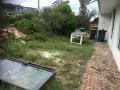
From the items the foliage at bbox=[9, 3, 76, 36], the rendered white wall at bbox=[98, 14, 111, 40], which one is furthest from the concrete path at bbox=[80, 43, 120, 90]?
the rendered white wall at bbox=[98, 14, 111, 40]

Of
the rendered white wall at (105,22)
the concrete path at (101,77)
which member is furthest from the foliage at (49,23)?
the concrete path at (101,77)

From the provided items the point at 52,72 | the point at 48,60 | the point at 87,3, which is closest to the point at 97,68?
the point at 48,60

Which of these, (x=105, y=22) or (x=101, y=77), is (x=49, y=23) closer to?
(x=105, y=22)

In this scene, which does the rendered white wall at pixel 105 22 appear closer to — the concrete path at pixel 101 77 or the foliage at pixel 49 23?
the foliage at pixel 49 23

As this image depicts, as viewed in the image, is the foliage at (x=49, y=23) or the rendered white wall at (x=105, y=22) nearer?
Answer: the foliage at (x=49, y=23)

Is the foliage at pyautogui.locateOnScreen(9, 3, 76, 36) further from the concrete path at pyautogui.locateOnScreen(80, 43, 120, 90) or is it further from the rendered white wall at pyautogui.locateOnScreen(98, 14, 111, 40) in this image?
the concrete path at pyautogui.locateOnScreen(80, 43, 120, 90)

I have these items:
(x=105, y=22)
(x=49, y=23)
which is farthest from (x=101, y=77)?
(x=105, y=22)

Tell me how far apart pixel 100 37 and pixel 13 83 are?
40.4 ft

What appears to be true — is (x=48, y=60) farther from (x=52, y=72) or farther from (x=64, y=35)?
(x=64, y=35)

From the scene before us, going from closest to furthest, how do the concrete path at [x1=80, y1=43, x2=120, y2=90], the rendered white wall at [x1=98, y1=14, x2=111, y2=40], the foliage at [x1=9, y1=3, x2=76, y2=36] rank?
1. the concrete path at [x1=80, y1=43, x2=120, y2=90]
2. the foliage at [x1=9, y1=3, x2=76, y2=36]
3. the rendered white wall at [x1=98, y1=14, x2=111, y2=40]

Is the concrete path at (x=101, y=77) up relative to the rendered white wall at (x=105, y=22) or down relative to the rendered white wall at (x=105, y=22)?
down

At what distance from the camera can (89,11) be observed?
2394 cm

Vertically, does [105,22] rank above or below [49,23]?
above

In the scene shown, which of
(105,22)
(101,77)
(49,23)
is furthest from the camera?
(105,22)
